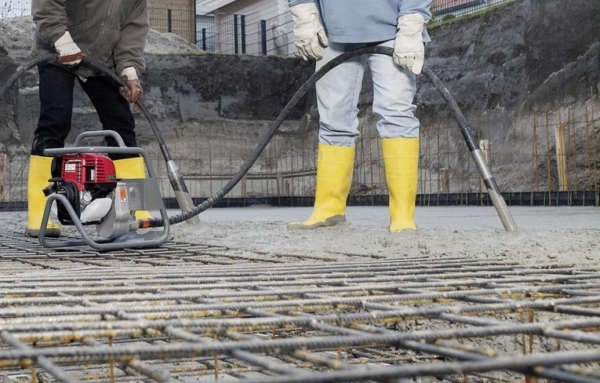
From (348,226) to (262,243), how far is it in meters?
0.78

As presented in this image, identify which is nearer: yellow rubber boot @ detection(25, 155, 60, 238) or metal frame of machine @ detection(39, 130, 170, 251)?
metal frame of machine @ detection(39, 130, 170, 251)

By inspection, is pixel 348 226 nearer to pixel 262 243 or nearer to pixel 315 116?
pixel 262 243

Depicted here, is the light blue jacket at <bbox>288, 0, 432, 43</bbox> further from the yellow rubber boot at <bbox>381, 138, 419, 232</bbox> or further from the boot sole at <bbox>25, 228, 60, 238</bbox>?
the boot sole at <bbox>25, 228, 60, 238</bbox>

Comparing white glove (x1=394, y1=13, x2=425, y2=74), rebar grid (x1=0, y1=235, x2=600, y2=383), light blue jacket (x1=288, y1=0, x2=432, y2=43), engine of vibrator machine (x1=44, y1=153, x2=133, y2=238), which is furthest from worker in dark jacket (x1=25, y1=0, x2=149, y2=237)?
white glove (x1=394, y1=13, x2=425, y2=74)

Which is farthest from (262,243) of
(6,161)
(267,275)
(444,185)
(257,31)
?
(257,31)

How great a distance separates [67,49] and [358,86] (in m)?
1.38

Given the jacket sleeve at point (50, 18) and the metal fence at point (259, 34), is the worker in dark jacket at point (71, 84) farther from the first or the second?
the metal fence at point (259, 34)

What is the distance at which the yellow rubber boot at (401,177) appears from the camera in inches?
151

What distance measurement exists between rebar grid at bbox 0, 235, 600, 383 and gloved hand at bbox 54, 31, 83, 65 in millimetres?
1166

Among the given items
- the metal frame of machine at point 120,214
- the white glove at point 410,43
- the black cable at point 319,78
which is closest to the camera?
the metal frame of machine at point 120,214

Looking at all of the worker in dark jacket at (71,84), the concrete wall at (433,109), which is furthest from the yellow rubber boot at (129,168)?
the concrete wall at (433,109)

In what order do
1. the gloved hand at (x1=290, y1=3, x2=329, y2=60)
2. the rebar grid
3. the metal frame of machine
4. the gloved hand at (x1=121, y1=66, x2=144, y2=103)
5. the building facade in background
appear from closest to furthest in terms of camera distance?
the rebar grid
the metal frame of machine
the gloved hand at (x1=290, y1=3, x2=329, y2=60)
the gloved hand at (x1=121, y1=66, x2=144, y2=103)
the building facade in background

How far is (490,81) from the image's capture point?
11.5m

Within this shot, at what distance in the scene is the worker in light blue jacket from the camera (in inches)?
151
